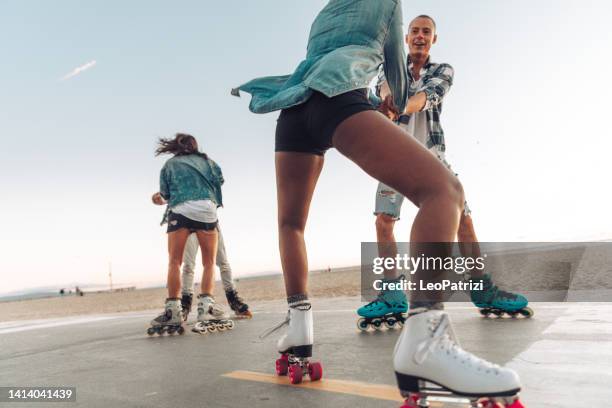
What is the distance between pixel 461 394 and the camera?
141cm

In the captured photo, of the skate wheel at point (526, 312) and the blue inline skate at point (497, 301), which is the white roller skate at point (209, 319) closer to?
the blue inline skate at point (497, 301)

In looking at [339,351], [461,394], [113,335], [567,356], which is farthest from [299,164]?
[113,335]

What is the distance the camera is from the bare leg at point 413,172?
1571 millimetres

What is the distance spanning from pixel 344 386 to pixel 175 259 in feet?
10.9

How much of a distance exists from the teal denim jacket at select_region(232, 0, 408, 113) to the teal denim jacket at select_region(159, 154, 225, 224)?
3023 mm

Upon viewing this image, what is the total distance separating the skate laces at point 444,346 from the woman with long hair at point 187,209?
369 cm

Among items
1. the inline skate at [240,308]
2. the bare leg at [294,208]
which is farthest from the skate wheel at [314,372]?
the inline skate at [240,308]

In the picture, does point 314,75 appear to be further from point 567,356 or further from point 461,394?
point 567,356

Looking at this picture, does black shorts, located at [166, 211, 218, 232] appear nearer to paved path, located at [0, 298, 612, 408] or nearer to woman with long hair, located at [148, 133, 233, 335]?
woman with long hair, located at [148, 133, 233, 335]

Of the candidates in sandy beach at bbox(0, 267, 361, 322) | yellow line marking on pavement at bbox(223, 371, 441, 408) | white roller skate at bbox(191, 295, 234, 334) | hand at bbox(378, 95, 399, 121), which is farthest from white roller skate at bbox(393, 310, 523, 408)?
sandy beach at bbox(0, 267, 361, 322)

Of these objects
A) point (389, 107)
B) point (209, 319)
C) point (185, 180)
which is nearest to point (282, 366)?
point (389, 107)

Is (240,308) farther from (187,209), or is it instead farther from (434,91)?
(434,91)

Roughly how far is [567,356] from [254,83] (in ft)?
6.58

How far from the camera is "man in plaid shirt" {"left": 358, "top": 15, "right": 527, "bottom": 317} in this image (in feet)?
12.5
